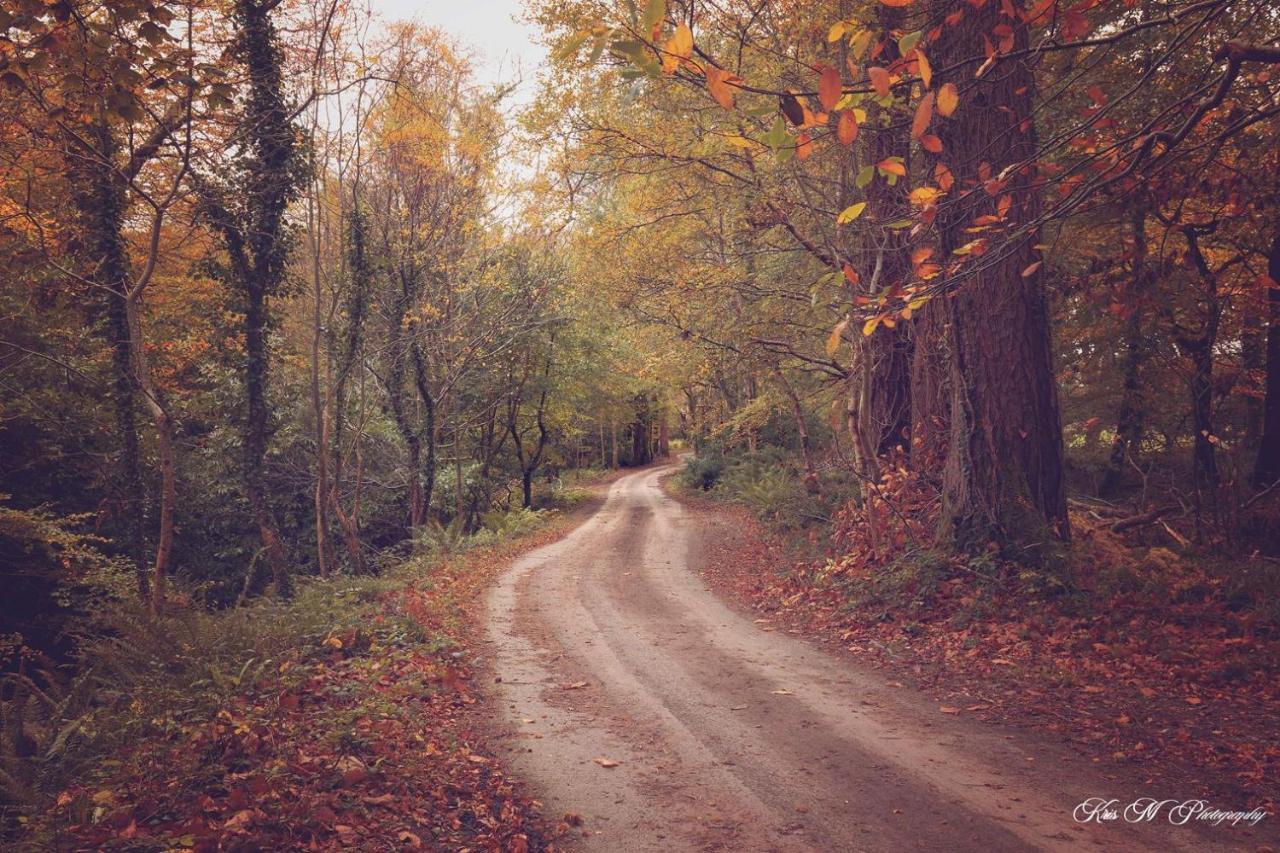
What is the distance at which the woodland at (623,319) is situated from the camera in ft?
14.3

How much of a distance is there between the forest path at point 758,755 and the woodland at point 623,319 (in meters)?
0.70

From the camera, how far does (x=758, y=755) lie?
5406 mm

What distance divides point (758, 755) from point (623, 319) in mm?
14741

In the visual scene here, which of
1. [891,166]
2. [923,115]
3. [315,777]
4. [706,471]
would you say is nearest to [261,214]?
[315,777]

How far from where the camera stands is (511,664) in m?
8.01

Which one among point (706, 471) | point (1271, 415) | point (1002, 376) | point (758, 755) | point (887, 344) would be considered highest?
point (887, 344)

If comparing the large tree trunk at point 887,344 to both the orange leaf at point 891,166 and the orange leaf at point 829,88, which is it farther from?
the orange leaf at point 829,88

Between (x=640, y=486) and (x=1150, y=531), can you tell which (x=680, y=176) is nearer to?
(x=1150, y=531)

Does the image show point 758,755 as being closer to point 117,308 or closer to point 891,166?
point 891,166

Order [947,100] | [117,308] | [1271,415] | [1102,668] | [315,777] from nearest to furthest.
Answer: [947,100]
[315,777]
[1102,668]
[1271,415]
[117,308]

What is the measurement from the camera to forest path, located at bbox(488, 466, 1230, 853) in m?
4.27

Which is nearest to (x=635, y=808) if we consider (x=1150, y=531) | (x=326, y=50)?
(x=1150, y=531)

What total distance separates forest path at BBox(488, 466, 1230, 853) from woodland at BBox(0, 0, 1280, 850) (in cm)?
70

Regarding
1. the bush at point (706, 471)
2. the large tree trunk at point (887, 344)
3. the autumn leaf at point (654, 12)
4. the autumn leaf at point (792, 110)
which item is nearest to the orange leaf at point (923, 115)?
the autumn leaf at point (792, 110)
